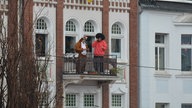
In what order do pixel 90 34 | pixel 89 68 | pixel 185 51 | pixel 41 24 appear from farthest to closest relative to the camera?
pixel 185 51 < pixel 90 34 < pixel 41 24 < pixel 89 68

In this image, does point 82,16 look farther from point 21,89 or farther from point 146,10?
point 21,89

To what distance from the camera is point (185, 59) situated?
1576 inches

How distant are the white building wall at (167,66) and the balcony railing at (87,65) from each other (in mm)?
2453

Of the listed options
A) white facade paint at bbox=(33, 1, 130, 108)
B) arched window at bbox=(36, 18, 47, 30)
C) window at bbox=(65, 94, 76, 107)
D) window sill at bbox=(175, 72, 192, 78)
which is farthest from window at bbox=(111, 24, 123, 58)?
arched window at bbox=(36, 18, 47, 30)

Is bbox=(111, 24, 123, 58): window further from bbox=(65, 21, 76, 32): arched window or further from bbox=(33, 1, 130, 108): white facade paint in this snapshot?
bbox=(65, 21, 76, 32): arched window

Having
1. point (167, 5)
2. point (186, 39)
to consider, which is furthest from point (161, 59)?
point (167, 5)

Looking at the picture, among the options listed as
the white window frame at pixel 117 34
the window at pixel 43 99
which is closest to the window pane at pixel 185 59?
the white window frame at pixel 117 34

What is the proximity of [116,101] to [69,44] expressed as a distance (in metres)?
3.81

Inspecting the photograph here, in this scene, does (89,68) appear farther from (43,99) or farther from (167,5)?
(43,99)

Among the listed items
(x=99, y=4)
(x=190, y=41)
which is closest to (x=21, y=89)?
(x=99, y=4)

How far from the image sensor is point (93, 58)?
35.9 metres

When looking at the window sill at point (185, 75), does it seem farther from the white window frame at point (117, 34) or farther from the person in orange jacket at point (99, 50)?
the person in orange jacket at point (99, 50)

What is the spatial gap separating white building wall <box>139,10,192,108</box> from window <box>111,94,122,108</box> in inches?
→ 40.7

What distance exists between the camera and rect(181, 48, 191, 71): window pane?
3988 centimetres
